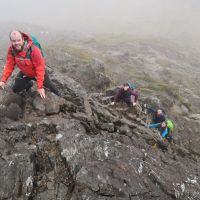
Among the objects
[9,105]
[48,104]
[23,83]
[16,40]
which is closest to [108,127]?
[48,104]

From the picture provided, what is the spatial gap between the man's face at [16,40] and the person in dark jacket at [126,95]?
873 cm

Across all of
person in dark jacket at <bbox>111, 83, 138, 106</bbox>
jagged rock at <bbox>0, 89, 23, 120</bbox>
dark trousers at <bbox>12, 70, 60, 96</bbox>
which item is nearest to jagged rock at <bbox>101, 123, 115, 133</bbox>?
dark trousers at <bbox>12, 70, 60, 96</bbox>

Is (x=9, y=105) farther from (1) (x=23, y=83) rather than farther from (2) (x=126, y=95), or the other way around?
(2) (x=126, y=95)

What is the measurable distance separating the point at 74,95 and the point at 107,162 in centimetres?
662

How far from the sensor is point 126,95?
17953 millimetres

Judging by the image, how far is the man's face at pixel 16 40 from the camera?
9.85m

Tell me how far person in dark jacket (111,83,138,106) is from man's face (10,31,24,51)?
28.6 ft

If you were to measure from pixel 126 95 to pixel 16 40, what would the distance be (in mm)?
9753

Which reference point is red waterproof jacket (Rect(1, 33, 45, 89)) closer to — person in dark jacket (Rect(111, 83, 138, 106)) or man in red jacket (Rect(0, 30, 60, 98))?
man in red jacket (Rect(0, 30, 60, 98))

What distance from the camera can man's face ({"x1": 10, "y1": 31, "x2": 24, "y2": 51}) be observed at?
9.85m

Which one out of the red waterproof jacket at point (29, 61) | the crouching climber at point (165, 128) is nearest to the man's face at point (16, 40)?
the red waterproof jacket at point (29, 61)

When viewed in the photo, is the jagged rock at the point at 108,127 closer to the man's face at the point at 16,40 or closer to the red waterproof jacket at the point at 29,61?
the red waterproof jacket at the point at 29,61

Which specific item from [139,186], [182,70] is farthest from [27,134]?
[182,70]

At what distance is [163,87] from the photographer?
30844 mm
